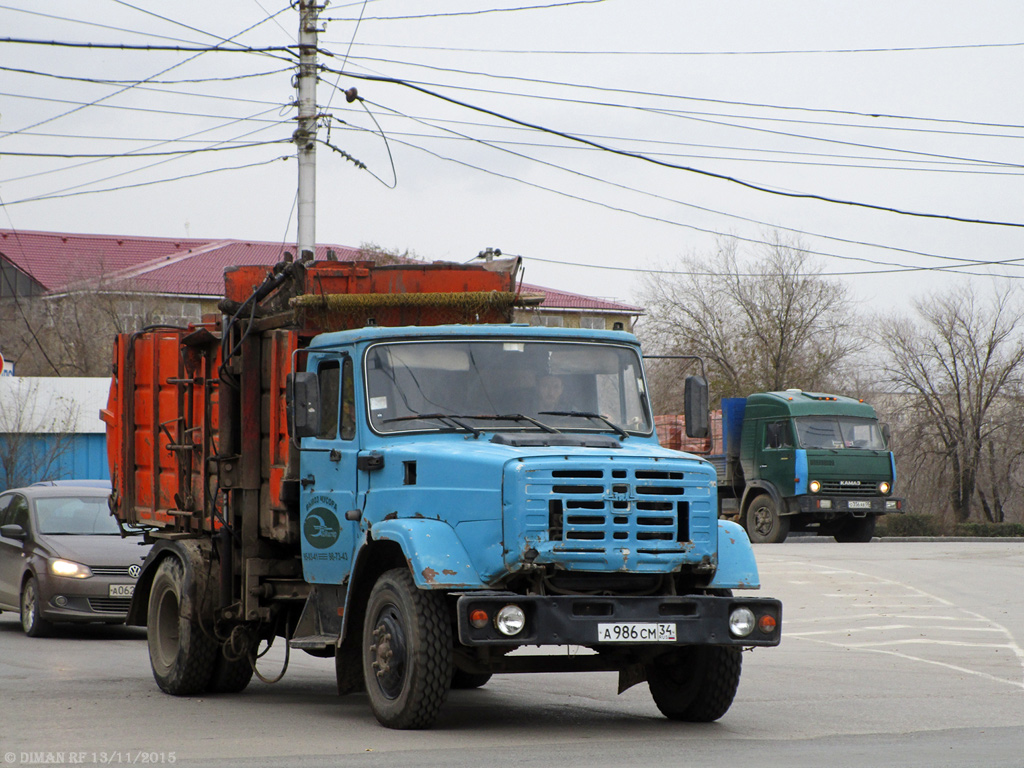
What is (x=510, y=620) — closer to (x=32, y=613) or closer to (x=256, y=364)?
(x=256, y=364)

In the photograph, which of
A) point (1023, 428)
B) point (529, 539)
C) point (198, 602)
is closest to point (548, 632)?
point (529, 539)

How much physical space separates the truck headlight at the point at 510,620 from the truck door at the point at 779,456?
2207 cm

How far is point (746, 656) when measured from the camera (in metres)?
13.0

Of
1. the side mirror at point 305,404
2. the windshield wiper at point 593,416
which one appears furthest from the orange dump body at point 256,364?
the windshield wiper at point 593,416

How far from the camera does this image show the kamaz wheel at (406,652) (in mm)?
7789

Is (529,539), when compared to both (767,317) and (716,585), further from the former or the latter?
(767,317)

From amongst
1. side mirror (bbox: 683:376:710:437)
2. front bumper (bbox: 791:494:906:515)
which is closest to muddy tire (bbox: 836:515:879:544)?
front bumper (bbox: 791:494:906:515)

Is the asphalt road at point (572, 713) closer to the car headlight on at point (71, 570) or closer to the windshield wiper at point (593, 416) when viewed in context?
the car headlight on at point (71, 570)

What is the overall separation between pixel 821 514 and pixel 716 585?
22148 millimetres

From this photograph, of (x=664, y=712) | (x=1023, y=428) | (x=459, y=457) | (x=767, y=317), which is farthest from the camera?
(x=767, y=317)

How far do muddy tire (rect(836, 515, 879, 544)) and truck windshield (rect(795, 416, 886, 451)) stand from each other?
180 centimetres

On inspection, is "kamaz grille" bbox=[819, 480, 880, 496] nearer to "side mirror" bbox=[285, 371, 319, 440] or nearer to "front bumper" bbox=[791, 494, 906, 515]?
"front bumper" bbox=[791, 494, 906, 515]

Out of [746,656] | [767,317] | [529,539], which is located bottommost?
[746,656]

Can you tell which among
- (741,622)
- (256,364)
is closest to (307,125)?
(256,364)
